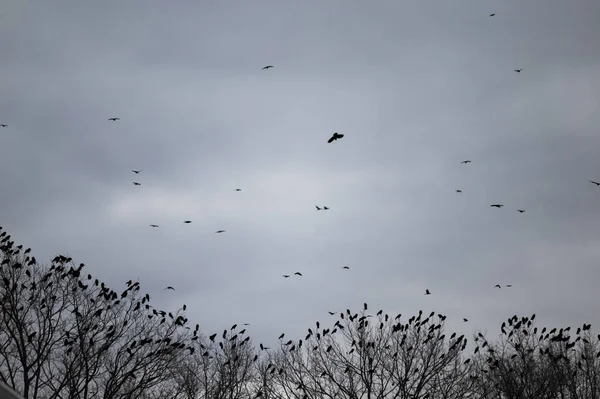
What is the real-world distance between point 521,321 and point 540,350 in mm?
1625

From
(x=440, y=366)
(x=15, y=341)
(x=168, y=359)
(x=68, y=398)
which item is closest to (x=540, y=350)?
(x=440, y=366)

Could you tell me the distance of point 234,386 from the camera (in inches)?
1061

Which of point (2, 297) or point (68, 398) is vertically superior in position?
point (2, 297)

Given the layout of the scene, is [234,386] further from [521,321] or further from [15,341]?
[521,321]

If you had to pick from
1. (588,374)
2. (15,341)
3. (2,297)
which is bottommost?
(588,374)

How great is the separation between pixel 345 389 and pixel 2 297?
1576cm

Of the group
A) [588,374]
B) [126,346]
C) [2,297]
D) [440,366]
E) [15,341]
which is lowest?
[588,374]

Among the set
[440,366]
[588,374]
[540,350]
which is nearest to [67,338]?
[440,366]

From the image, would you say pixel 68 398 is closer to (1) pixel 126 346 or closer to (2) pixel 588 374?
(1) pixel 126 346

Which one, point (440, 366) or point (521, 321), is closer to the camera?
point (440, 366)

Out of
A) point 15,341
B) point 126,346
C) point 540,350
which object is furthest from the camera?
point 540,350

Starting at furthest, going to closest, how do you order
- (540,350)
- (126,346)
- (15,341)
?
(540,350) → (126,346) → (15,341)

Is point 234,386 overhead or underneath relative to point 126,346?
underneath

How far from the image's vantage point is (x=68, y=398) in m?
22.1
